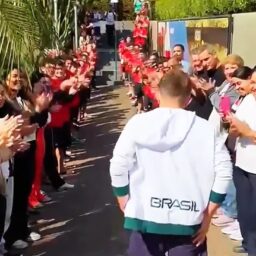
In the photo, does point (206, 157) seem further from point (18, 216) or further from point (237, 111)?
point (18, 216)

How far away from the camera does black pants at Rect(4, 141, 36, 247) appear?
6898 mm

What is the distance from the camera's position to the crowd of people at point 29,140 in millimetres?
5172

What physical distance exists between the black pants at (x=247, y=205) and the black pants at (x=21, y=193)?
2250 millimetres

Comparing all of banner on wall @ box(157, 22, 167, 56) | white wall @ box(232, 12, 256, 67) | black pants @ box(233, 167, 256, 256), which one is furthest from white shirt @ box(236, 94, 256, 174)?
banner on wall @ box(157, 22, 167, 56)

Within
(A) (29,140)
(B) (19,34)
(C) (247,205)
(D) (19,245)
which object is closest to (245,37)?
(A) (29,140)

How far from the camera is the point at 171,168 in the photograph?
4238 mm

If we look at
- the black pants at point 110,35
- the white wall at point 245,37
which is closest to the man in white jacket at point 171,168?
the white wall at point 245,37

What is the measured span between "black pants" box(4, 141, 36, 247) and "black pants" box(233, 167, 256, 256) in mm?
2250

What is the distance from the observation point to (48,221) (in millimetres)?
7832

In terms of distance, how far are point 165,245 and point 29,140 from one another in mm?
3332

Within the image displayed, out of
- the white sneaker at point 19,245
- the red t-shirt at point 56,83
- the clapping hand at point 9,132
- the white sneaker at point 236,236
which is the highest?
the clapping hand at point 9,132

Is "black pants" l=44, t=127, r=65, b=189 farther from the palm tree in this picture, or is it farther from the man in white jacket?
the man in white jacket

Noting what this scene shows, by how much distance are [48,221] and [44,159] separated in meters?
1.44

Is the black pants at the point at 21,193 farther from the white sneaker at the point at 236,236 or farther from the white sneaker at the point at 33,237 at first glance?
the white sneaker at the point at 236,236
